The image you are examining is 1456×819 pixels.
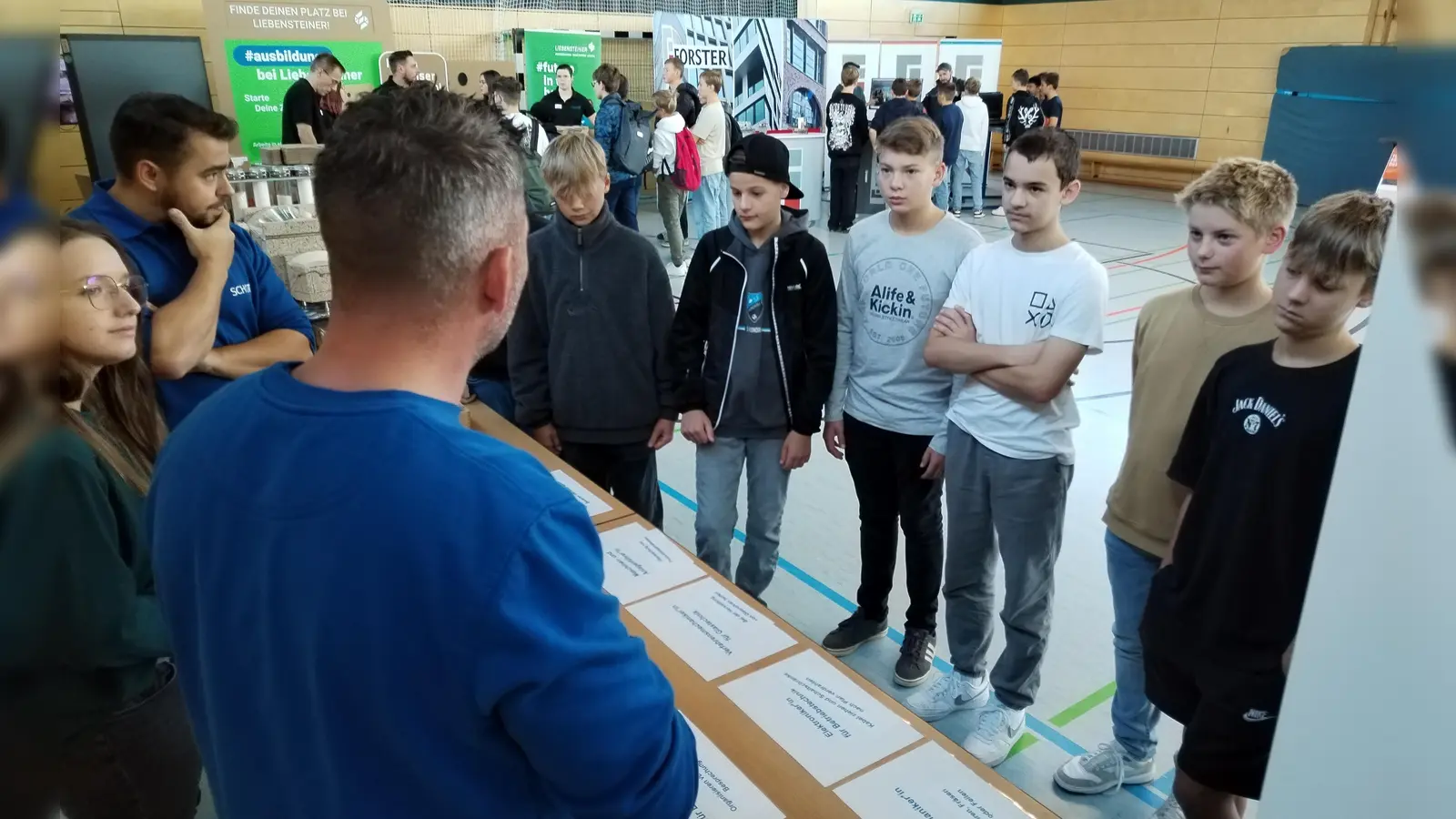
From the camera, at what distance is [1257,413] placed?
4.97 feet

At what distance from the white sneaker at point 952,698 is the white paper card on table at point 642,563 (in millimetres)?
1046

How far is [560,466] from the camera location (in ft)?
7.45

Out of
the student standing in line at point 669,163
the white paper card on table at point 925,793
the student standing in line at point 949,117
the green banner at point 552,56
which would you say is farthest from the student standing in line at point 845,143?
the white paper card on table at point 925,793

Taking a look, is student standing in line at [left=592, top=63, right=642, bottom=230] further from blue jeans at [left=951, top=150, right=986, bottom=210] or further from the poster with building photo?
blue jeans at [left=951, top=150, right=986, bottom=210]

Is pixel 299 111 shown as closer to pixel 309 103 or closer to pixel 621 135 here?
pixel 309 103

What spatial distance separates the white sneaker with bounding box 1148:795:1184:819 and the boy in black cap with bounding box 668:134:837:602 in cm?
123

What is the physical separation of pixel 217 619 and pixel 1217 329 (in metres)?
1.85

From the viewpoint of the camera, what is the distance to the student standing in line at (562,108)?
8.54m

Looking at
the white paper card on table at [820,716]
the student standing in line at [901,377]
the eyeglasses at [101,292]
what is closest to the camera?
the eyeglasses at [101,292]

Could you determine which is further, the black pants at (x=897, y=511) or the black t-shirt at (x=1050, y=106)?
the black t-shirt at (x=1050, y=106)

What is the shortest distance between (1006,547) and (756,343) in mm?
901

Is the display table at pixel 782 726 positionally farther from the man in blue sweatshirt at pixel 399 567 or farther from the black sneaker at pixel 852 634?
the black sneaker at pixel 852 634

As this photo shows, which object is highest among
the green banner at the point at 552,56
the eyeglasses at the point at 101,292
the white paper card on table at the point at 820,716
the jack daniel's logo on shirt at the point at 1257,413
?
the green banner at the point at 552,56

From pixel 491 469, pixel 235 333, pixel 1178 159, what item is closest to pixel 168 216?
pixel 235 333
